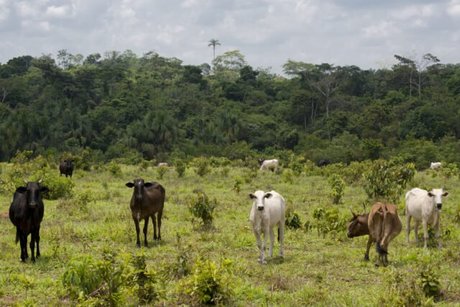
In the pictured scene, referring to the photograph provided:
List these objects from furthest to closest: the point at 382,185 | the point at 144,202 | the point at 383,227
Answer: the point at 382,185 < the point at 144,202 < the point at 383,227

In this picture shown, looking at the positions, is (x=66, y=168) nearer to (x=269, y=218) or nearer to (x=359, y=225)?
(x=269, y=218)

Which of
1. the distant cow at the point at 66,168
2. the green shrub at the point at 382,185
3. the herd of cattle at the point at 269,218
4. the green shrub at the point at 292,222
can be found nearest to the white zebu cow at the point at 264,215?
the herd of cattle at the point at 269,218

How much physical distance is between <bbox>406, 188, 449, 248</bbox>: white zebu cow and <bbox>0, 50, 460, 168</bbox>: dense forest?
87.3ft

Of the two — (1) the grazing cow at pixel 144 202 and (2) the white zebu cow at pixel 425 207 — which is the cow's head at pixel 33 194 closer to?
(1) the grazing cow at pixel 144 202

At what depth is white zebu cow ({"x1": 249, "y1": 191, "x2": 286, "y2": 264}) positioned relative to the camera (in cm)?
1133

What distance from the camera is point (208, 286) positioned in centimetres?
808

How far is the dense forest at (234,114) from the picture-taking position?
4953 centimetres

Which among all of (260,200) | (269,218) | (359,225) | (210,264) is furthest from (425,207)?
(210,264)

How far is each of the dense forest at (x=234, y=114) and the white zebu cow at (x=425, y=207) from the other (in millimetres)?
26618

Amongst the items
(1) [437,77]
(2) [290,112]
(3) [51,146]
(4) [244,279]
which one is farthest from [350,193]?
(1) [437,77]

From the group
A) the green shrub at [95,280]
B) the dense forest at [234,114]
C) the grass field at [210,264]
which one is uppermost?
the dense forest at [234,114]

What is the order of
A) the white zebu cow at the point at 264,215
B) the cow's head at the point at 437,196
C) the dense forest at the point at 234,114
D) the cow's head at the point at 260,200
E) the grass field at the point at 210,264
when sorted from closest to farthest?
the grass field at the point at 210,264 → the cow's head at the point at 260,200 → the white zebu cow at the point at 264,215 → the cow's head at the point at 437,196 → the dense forest at the point at 234,114

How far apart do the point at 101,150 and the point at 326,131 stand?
24.5m

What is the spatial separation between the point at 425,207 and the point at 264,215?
4137 mm
